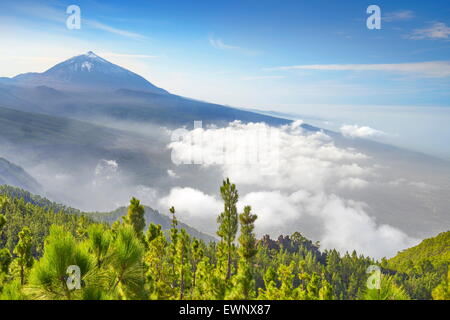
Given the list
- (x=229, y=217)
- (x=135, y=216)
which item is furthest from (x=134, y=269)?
(x=229, y=217)

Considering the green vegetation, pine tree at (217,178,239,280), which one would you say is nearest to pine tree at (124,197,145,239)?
the green vegetation

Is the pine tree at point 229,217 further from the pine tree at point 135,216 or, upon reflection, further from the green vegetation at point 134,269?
the pine tree at point 135,216

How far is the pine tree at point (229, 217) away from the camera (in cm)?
1945

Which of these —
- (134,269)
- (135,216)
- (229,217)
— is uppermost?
(134,269)

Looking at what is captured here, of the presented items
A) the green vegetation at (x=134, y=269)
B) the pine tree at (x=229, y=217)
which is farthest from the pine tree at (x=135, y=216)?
the pine tree at (x=229, y=217)

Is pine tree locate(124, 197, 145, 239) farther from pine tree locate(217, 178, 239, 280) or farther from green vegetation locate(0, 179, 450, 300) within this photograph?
pine tree locate(217, 178, 239, 280)

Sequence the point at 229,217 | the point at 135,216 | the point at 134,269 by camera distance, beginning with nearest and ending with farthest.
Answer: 1. the point at 134,269
2. the point at 135,216
3. the point at 229,217

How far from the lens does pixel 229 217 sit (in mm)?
20109

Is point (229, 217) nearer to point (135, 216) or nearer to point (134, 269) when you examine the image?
point (135, 216)

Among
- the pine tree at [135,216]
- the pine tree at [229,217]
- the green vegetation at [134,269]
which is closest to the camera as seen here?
the green vegetation at [134,269]

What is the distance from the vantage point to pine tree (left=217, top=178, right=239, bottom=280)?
63.8 ft

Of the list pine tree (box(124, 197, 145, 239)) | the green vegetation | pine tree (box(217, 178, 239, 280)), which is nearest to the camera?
the green vegetation
